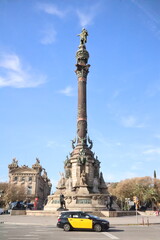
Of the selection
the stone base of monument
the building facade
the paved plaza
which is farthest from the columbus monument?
the building facade

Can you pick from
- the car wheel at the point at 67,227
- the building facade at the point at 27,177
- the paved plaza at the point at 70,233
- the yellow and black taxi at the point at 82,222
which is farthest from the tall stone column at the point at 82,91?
the building facade at the point at 27,177

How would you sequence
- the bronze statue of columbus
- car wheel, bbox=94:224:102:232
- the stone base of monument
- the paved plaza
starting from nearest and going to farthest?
the paved plaza
car wheel, bbox=94:224:102:232
the stone base of monument
the bronze statue of columbus

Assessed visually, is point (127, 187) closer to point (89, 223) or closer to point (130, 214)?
point (130, 214)

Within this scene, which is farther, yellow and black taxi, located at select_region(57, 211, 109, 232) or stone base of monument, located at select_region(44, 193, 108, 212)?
stone base of monument, located at select_region(44, 193, 108, 212)

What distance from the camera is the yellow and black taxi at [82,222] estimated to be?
1719 cm

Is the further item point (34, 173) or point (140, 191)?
point (34, 173)

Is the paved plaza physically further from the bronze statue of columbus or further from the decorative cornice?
the bronze statue of columbus

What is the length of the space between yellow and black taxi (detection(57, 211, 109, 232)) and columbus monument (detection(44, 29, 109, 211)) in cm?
1770

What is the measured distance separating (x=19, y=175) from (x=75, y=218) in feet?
289

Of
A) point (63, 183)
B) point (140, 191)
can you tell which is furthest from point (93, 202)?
point (140, 191)

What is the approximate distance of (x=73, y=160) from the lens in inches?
1716

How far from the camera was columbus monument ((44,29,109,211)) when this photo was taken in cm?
3719

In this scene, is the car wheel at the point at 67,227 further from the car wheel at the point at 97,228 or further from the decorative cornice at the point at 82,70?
the decorative cornice at the point at 82,70

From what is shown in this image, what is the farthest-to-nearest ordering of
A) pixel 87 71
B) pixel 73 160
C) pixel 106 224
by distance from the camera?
pixel 87 71 < pixel 73 160 < pixel 106 224
